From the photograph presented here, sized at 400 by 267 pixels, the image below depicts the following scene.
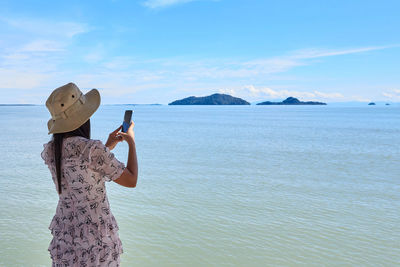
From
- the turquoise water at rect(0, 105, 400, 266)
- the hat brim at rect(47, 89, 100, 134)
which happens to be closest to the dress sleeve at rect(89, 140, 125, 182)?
the hat brim at rect(47, 89, 100, 134)

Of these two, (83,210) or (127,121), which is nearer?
(83,210)

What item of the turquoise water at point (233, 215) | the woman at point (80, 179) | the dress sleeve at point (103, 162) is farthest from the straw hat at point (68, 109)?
the turquoise water at point (233, 215)

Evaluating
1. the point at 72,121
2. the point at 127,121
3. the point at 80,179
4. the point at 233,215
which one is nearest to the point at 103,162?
the point at 80,179

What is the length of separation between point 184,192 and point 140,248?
3.30 metres

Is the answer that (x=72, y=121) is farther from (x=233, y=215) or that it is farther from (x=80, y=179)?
(x=233, y=215)

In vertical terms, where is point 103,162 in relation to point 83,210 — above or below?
above

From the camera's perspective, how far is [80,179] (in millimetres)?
1909

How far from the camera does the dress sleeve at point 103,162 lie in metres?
1.86

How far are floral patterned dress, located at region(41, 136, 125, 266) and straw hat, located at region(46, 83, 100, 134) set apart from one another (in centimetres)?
7

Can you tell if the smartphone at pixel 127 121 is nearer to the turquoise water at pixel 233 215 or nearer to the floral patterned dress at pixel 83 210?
the floral patterned dress at pixel 83 210

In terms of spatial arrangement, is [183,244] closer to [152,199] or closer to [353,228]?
[152,199]

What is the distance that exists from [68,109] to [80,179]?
372mm

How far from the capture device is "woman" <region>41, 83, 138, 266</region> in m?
1.89

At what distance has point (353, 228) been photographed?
620 centimetres
